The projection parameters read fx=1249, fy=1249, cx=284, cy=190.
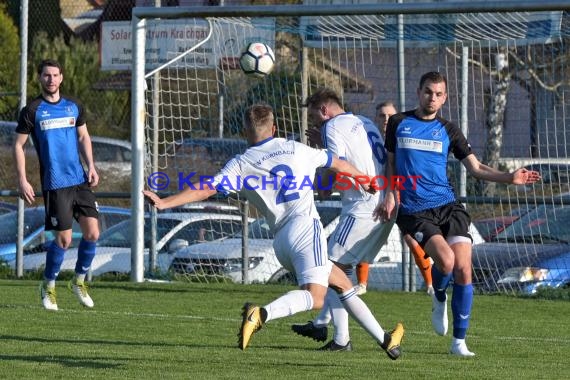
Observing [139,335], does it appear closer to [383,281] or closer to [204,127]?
[383,281]

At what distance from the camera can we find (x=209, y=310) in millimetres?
11414

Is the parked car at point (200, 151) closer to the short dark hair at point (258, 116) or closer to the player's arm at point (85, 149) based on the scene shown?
the player's arm at point (85, 149)

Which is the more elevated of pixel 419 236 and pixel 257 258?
pixel 419 236

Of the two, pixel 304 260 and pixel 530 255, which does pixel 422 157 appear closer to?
pixel 304 260

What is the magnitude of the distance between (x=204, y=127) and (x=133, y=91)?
225 centimetres

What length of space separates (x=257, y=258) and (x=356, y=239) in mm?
6282

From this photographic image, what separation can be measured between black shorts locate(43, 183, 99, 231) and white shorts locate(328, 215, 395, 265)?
2611mm

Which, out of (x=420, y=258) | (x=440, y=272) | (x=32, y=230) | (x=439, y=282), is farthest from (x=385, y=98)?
(x=440, y=272)

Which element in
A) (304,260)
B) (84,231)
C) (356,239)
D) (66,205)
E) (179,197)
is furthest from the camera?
(84,231)

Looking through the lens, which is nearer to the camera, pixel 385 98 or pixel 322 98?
pixel 322 98

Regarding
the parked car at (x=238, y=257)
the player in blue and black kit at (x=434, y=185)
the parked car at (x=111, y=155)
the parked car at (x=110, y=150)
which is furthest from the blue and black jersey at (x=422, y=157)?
the parked car at (x=110, y=150)

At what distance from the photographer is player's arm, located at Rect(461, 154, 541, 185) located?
8.38 metres

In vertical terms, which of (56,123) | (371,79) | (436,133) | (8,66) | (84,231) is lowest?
(84,231)

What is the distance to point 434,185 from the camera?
8.68 meters
